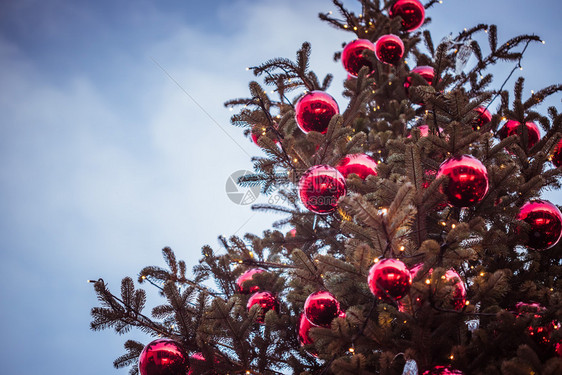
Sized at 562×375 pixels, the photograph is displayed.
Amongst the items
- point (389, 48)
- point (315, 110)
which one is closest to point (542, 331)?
point (315, 110)

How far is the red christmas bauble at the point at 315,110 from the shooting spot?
2971mm

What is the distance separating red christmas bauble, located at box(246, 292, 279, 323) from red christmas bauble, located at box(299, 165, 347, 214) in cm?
98

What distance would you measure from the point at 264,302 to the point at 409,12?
175 inches

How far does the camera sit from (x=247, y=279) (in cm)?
317

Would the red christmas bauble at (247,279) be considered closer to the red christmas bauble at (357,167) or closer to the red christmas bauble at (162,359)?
the red christmas bauble at (162,359)

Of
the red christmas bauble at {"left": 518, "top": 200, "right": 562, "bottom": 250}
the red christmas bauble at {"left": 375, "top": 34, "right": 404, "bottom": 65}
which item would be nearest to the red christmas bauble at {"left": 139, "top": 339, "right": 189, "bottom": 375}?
the red christmas bauble at {"left": 518, "top": 200, "right": 562, "bottom": 250}

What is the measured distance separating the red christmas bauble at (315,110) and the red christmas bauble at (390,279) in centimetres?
153

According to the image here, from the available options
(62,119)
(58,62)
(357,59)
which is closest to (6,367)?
(62,119)

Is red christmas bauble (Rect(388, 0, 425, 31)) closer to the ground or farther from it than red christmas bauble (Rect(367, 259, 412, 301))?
farther from it

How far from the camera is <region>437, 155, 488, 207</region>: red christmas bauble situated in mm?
2090

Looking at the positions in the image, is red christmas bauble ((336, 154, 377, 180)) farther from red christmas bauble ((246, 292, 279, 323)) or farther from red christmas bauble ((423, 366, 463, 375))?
red christmas bauble ((423, 366, 463, 375))

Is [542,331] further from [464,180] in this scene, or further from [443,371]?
[464,180]

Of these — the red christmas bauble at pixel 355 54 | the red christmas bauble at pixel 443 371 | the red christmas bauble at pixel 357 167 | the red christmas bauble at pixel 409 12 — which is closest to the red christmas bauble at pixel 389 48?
the red christmas bauble at pixel 355 54

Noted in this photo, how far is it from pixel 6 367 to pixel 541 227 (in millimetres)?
24750
